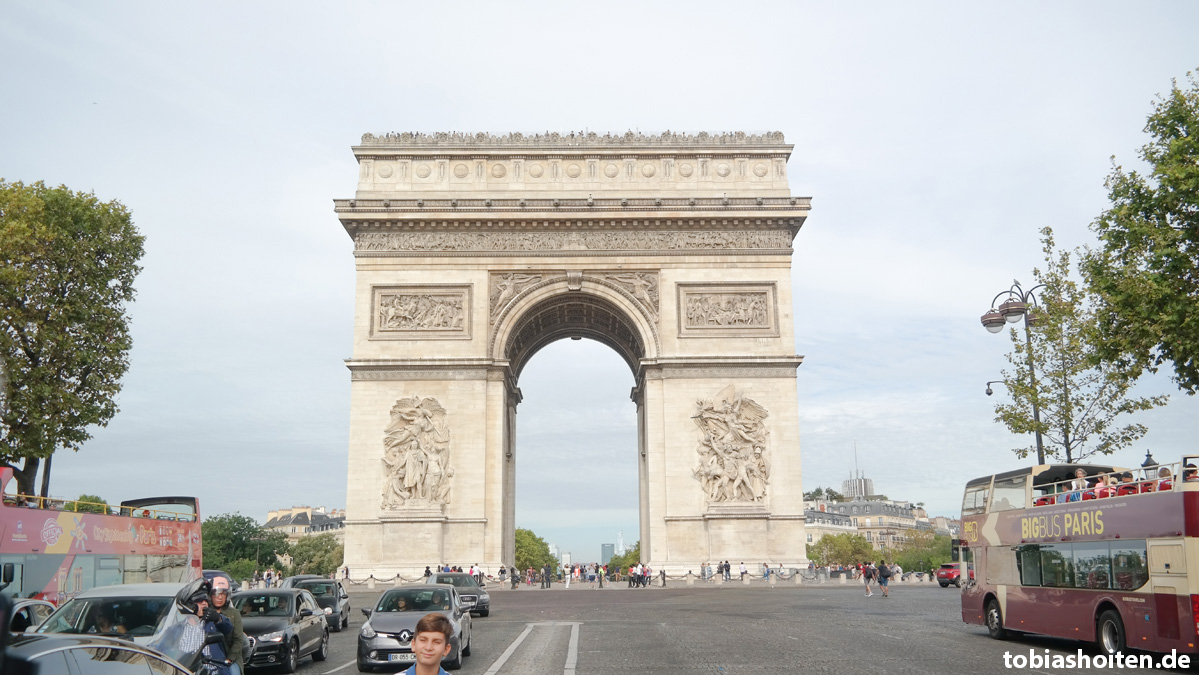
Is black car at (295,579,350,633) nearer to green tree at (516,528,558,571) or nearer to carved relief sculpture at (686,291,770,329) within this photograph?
carved relief sculpture at (686,291,770,329)

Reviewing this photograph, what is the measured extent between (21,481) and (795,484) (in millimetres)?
27344

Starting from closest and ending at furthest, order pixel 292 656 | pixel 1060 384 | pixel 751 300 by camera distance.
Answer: pixel 292 656, pixel 1060 384, pixel 751 300

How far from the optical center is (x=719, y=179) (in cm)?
4134

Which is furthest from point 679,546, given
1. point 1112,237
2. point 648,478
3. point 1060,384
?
point 1112,237

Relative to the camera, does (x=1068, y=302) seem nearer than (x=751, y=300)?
Yes

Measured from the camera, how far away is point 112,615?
10359 mm

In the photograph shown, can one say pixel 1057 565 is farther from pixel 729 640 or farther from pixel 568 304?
pixel 568 304

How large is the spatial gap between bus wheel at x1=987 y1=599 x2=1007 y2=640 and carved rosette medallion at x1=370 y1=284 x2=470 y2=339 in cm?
A: 2585

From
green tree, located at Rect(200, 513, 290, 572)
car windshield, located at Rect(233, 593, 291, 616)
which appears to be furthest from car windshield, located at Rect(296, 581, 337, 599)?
green tree, located at Rect(200, 513, 290, 572)

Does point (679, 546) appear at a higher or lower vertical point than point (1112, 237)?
lower

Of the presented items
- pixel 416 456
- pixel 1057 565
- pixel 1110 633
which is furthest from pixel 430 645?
pixel 416 456

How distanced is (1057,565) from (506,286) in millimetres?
27905

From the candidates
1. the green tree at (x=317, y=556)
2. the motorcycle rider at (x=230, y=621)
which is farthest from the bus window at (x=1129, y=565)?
the green tree at (x=317, y=556)

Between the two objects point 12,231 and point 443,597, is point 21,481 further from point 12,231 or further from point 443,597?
point 443,597
